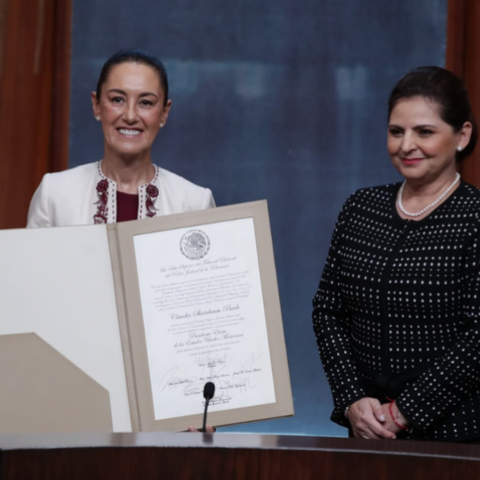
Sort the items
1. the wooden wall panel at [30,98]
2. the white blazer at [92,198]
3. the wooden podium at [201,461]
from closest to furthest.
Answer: the wooden podium at [201,461], the white blazer at [92,198], the wooden wall panel at [30,98]

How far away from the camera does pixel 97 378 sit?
168cm

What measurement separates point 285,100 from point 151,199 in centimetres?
162

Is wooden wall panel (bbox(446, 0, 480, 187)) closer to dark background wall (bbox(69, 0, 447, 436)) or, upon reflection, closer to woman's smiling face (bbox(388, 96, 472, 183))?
dark background wall (bbox(69, 0, 447, 436))

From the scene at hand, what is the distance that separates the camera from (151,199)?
2.09m

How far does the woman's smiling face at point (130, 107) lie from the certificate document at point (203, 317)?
43cm

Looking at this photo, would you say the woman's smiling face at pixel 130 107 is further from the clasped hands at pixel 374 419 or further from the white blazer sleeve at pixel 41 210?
the clasped hands at pixel 374 419

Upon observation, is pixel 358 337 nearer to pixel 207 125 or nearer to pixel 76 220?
pixel 76 220

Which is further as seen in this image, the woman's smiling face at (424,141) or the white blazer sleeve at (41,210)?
the white blazer sleeve at (41,210)

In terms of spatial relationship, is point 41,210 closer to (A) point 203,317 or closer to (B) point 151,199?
(B) point 151,199

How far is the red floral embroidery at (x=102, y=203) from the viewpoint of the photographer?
2047 millimetres

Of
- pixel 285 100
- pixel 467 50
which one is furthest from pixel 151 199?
pixel 467 50

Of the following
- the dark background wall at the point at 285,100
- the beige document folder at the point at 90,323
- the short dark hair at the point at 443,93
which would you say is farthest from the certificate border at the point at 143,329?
the dark background wall at the point at 285,100

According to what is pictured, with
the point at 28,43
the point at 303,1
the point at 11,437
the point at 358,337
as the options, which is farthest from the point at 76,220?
the point at 303,1

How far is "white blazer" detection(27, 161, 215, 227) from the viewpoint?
6.72 feet
